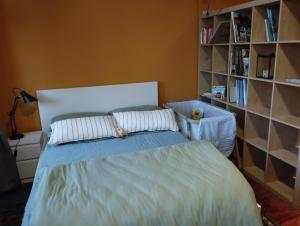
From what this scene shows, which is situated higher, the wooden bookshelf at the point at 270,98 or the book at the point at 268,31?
the book at the point at 268,31

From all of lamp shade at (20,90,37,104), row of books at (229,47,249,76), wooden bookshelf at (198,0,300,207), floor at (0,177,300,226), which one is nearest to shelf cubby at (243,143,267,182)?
wooden bookshelf at (198,0,300,207)

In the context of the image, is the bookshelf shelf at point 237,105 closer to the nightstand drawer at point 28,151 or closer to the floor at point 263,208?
the floor at point 263,208

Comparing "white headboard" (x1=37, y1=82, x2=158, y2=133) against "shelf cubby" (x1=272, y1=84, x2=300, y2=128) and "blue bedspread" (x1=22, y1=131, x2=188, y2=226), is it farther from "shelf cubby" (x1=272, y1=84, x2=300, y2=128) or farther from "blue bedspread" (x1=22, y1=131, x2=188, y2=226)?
"shelf cubby" (x1=272, y1=84, x2=300, y2=128)

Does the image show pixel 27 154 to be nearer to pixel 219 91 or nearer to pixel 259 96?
pixel 219 91

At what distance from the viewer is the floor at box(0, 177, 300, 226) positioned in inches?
82.1

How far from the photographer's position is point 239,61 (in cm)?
266

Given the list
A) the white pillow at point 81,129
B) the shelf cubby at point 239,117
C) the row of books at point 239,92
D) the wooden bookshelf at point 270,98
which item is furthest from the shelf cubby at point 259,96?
the white pillow at point 81,129

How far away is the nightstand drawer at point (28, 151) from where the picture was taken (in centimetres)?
253

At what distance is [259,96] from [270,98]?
14cm

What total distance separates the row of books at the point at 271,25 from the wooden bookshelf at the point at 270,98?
6 centimetres

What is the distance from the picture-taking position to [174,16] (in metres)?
3.08

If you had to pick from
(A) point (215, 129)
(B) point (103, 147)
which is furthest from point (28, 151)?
(A) point (215, 129)

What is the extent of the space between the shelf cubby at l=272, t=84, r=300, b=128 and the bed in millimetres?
818

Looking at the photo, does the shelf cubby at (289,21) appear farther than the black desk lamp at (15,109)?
No
